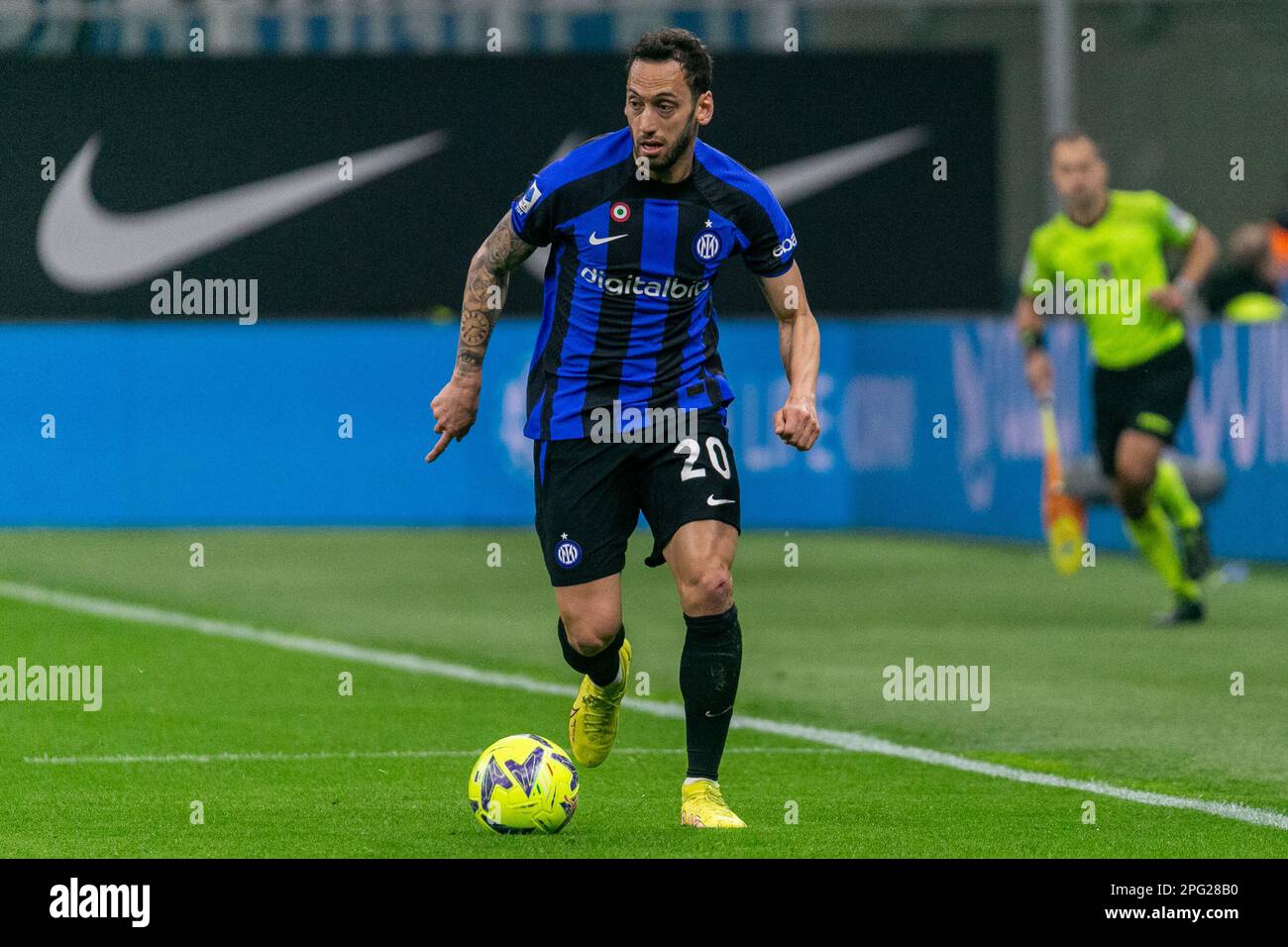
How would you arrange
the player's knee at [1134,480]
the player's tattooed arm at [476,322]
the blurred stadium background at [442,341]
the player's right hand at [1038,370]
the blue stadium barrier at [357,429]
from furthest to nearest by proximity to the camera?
the blue stadium barrier at [357,429] < the blurred stadium background at [442,341] < the player's right hand at [1038,370] < the player's knee at [1134,480] < the player's tattooed arm at [476,322]

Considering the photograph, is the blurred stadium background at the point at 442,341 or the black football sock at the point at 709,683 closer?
the black football sock at the point at 709,683

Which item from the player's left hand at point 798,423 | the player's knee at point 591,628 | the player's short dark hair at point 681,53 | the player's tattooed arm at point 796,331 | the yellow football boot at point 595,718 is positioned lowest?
the yellow football boot at point 595,718

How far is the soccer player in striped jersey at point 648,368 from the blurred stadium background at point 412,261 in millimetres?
9981

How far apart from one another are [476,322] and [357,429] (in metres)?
11.2

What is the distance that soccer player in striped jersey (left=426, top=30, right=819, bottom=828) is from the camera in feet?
24.9

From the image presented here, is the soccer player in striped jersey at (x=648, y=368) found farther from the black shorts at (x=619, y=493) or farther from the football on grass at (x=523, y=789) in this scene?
the football on grass at (x=523, y=789)

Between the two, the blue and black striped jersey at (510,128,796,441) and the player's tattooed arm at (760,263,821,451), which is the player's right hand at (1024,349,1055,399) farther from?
the blue and black striped jersey at (510,128,796,441)

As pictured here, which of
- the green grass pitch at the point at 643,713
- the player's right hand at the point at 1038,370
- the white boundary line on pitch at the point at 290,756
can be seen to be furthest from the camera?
the player's right hand at the point at 1038,370

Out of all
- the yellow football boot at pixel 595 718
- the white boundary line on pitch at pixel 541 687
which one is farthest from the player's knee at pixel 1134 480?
the yellow football boot at pixel 595 718

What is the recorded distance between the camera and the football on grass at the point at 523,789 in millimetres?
7367

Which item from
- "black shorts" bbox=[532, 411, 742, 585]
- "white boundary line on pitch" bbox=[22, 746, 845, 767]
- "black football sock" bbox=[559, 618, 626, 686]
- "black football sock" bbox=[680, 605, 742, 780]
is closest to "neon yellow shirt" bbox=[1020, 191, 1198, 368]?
"white boundary line on pitch" bbox=[22, 746, 845, 767]

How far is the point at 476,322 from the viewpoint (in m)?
7.89

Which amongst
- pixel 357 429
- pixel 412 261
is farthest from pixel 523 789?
pixel 412 261

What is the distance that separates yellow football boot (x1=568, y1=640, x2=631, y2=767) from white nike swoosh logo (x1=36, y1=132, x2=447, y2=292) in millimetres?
11641
